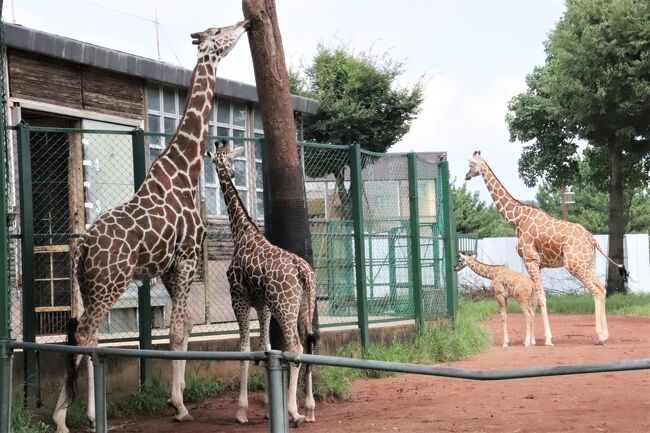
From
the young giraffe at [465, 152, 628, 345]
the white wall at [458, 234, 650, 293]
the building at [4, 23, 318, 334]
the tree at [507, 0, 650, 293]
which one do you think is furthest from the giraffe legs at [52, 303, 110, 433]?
the white wall at [458, 234, 650, 293]

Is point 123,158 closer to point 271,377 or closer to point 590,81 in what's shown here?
point 271,377

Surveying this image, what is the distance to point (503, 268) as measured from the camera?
48.7 feet

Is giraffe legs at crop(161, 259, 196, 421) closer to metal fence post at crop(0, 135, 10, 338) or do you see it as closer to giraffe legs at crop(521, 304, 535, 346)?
metal fence post at crop(0, 135, 10, 338)

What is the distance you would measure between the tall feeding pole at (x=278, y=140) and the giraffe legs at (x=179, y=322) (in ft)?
3.31

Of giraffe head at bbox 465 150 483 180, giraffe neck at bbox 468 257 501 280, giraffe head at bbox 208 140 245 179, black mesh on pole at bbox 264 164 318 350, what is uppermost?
giraffe head at bbox 465 150 483 180

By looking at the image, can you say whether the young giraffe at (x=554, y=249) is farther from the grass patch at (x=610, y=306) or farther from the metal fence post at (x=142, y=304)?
the metal fence post at (x=142, y=304)

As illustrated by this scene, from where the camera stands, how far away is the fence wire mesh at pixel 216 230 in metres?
11.9

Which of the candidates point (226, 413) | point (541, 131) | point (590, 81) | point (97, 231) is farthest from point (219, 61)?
point (541, 131)

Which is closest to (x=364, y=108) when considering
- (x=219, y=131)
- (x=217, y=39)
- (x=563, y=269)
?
(x=563, y=269)

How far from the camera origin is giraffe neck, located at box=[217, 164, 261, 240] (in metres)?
8.81

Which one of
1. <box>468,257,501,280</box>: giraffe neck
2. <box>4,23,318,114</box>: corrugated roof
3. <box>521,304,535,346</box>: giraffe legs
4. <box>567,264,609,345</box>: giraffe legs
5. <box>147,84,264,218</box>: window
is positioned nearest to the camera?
<box>4,23,318,114</box>: corrugated roof

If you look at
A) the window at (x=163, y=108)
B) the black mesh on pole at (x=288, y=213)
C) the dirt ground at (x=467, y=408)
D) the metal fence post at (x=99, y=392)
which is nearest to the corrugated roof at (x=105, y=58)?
the window at (x=163, y=108)

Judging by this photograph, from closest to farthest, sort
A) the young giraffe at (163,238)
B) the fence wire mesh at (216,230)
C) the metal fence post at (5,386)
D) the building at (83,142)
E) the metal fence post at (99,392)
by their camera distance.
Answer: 1. the metal fence post at (99,392)
2. the metal fence post at (5,386)
3. the young giraffe at (163,238)
4. the fence wire mesh at (216,230)
5. the building at (83,142)

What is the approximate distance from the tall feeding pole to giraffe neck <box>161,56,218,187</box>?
0.48 meters
